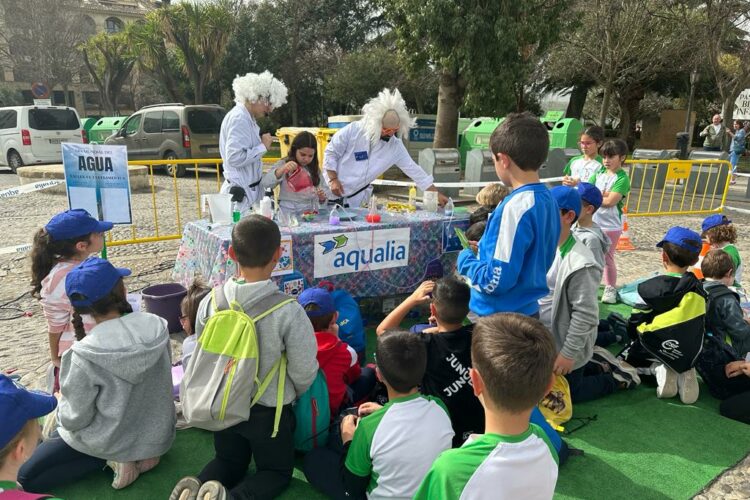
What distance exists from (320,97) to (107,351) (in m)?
26.5

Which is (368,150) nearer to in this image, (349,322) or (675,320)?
(349,322)

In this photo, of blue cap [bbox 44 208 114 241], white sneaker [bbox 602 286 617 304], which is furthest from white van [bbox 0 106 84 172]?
white sneaker [bbox 602 286 617 304]

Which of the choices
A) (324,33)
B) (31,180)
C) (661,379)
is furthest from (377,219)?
(324,33)

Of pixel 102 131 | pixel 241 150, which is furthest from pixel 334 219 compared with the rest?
pixel 102 131

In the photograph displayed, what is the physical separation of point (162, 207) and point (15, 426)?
29.9 feet

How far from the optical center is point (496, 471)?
139 cm

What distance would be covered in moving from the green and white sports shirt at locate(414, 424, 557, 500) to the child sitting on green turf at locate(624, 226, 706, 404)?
2324 mm

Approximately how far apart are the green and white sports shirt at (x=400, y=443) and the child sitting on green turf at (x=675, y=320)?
6.44 feet

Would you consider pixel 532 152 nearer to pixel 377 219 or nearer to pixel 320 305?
pixel 320 305

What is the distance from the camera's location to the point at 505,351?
1.46 meters

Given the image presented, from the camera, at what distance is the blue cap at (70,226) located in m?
3.08

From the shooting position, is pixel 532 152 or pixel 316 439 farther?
pixel 316 439

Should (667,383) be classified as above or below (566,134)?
below

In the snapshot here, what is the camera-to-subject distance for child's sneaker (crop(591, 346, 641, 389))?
361cm
